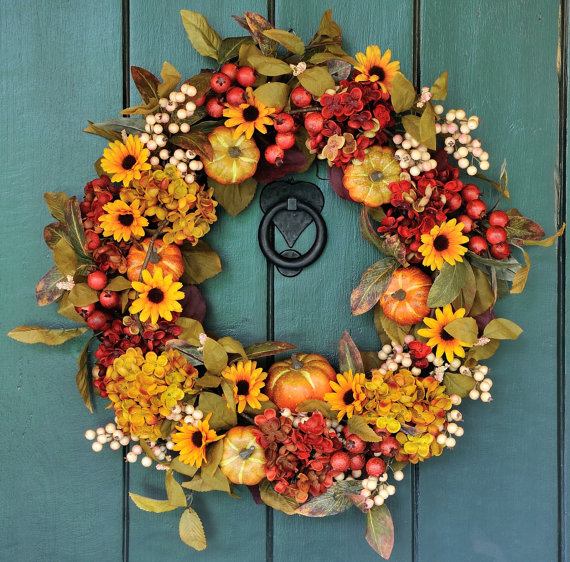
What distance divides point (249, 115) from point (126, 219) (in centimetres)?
22

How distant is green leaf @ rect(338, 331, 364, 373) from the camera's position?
3.15 ft

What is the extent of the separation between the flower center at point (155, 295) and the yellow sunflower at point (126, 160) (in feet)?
0.47

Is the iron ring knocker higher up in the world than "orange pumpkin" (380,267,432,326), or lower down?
higher up

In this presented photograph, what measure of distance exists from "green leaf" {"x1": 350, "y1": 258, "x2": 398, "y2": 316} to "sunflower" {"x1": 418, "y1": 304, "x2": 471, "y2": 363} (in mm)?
78

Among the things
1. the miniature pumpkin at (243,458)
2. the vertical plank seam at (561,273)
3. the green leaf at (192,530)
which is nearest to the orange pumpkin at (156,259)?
the miniature pumpkin at (243,458)

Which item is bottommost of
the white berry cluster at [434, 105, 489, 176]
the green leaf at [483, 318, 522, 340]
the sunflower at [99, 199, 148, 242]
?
the green leaf at [483, 318, 522, 340]

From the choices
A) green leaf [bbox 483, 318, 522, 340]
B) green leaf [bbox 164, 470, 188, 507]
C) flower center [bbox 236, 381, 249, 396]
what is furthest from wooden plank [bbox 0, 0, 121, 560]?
green leaf [bbox 483, 318, 522, 340]

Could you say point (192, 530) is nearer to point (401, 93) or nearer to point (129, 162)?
point (129, 162)

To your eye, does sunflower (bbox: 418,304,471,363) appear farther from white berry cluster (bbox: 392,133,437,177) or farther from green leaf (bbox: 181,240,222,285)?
green leaf (bbox: 181,240,222,285)

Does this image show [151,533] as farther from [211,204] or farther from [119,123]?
[119,123]

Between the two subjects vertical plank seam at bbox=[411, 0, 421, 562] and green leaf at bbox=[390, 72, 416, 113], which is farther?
vertical plank seam at bbox=[411, 0, 421, 562]

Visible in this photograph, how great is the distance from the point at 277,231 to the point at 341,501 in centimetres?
39

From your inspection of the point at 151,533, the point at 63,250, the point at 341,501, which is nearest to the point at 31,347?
the point at 63,250

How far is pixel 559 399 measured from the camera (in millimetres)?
1064
